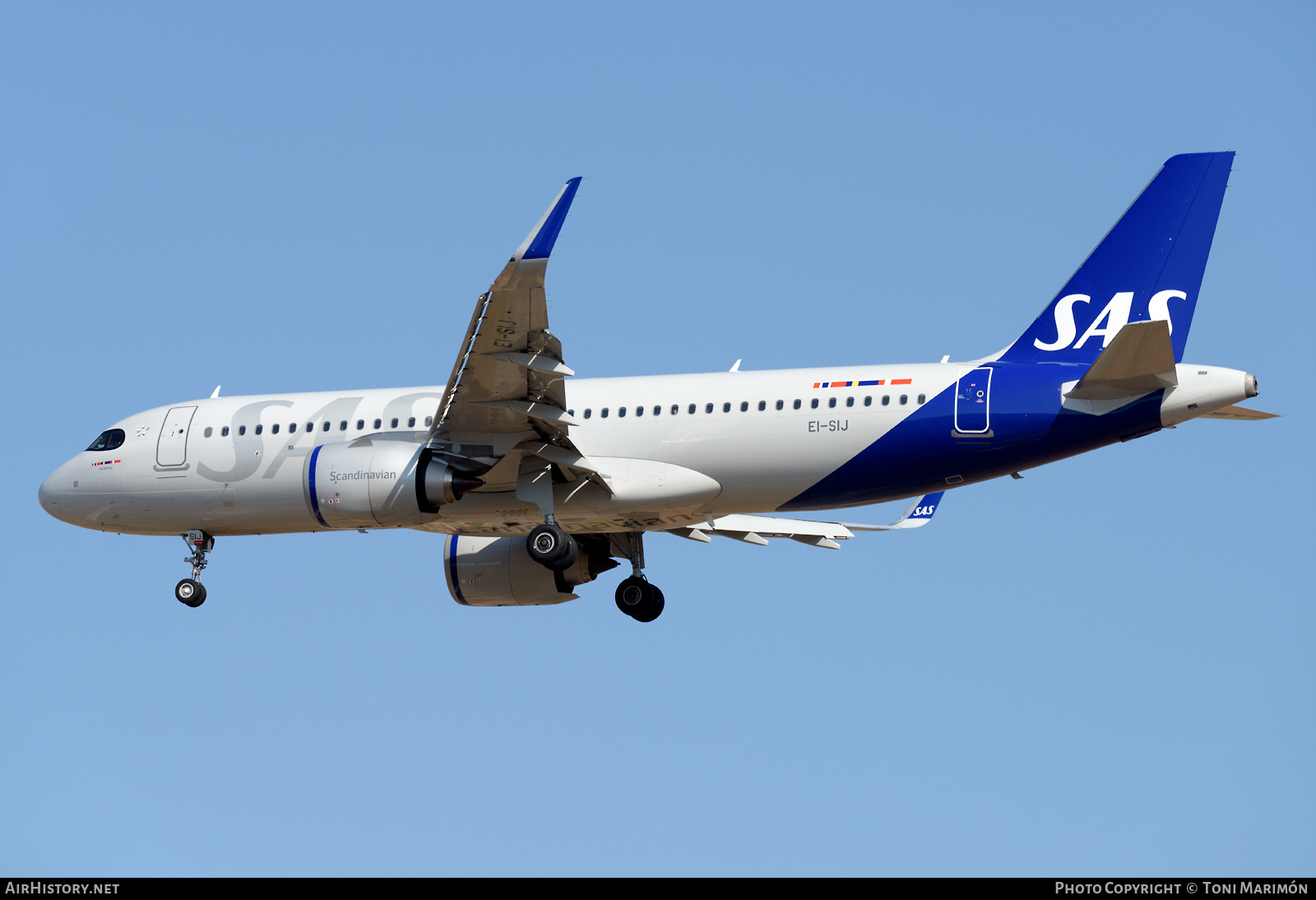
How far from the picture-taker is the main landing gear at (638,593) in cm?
2959

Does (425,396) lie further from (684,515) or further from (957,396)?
(957,396)

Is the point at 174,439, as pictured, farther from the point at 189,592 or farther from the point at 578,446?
the point at 578,446

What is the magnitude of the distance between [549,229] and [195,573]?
11.1 meters

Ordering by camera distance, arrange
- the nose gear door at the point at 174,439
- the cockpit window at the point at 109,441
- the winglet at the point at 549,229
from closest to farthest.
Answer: the winglet at the point at 549,229 → the nose gear door at the point at 174,439 → the cockpit window at the point at 109,441

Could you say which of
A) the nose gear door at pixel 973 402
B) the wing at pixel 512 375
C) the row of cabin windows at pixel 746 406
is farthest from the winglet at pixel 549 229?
the nose gear door at pixel 973 402

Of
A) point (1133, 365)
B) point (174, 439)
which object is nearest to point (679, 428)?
point (1133, 365)

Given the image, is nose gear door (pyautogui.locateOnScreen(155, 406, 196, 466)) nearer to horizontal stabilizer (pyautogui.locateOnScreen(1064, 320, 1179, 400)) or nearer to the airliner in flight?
the airliner in flight

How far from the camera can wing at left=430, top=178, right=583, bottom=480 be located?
2170 centimetres

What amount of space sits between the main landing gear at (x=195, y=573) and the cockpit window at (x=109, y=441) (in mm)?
2325

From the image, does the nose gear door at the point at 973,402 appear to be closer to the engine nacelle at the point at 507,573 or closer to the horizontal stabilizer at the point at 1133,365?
the horizontal stabilizer at the point at 1133,365
